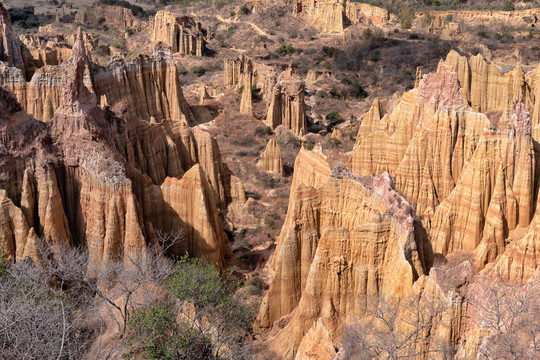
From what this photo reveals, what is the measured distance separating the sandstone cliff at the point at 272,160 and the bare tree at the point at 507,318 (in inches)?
956

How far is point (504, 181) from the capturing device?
20.8 meters

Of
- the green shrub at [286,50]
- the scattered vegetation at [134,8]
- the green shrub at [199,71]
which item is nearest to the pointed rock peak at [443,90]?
the green shrub at [199,71]

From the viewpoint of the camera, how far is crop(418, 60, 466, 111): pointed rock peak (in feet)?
81.9

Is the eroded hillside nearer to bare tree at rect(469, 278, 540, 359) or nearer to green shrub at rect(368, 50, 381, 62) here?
bare tree at rect(469, 278, 540, 359)

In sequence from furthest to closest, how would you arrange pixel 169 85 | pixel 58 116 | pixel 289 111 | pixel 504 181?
1. pixel 289 111
2. pixel 169 85
3. pixel 58 116
4. pixel 504 181

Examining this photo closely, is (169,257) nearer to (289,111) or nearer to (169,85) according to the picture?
(169,85)

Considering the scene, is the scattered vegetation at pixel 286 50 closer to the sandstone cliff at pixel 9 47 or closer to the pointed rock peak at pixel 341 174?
the sandstone cliff at pixel 9 47

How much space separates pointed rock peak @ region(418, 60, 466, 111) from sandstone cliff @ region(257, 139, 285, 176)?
13.5m

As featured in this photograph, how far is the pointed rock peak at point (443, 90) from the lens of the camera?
24969 mm

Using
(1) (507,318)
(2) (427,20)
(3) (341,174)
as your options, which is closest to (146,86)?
(3) (341,174)

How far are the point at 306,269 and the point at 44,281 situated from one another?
7842 mm

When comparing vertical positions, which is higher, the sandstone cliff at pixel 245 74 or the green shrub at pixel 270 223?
the sandstone cliff at pixel 245 74

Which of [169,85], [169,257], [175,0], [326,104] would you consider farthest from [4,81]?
[175,0]

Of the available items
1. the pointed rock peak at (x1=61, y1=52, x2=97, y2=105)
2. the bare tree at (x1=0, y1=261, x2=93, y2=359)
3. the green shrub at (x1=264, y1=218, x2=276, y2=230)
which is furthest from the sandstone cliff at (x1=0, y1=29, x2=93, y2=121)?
the bare tree at (x1=0, y1=261, x2=93, y2=359)
